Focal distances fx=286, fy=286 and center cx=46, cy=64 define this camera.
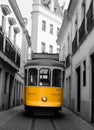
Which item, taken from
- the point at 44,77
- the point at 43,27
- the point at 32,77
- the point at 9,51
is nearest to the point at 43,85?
the point at 44,77

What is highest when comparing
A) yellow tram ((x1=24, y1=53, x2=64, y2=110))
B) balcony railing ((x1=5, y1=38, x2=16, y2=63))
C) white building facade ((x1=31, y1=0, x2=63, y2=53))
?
white building facade ((x1=31, y1=0, x2=63, y2=53))

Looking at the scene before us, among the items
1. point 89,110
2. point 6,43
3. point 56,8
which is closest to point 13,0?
point 6,43

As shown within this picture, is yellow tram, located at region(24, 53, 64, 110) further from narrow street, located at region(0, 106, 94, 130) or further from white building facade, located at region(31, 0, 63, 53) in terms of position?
white building facade, located at region(31, 0, 63, 53)

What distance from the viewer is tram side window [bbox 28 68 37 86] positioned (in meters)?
14.5

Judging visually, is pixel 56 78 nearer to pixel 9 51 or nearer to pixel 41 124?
pixel 41 124

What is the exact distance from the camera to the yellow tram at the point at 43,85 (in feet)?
46.0

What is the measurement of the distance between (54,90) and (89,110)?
251 cm

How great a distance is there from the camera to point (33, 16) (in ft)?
142

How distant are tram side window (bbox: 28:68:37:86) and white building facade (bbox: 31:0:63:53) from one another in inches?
1096

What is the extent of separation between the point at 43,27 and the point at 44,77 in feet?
97.5

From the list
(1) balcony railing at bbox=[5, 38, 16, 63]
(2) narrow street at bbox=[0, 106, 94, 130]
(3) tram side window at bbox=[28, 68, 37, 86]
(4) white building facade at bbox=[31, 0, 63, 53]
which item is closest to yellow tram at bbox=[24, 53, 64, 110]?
(3) tram side window at bbox=[28, 68, 37, 86]

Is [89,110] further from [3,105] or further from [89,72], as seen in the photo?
[3,105]

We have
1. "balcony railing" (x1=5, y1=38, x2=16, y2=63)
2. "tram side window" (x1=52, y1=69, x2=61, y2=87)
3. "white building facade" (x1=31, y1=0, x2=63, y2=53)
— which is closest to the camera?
"tram side window" (x1=52, y1=69, x2=61, y2=87)

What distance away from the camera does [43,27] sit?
43.6 metres
